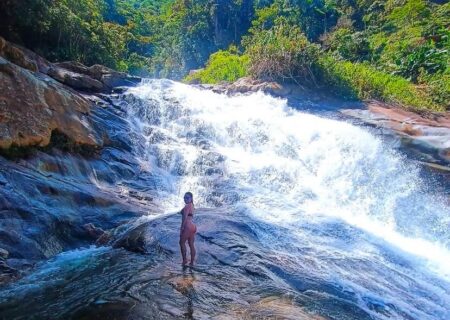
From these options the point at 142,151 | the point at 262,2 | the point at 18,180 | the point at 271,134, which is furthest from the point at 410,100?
the point at 262,2

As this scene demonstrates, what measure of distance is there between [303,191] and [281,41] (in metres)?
11.2

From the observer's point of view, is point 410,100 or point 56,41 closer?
point 56,41

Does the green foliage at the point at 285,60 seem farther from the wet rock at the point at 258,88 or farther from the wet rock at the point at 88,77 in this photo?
the wet rock at the point at 88,77

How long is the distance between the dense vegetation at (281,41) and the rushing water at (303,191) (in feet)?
12.6

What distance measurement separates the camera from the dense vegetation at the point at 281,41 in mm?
18797

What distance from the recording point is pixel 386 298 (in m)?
6.80

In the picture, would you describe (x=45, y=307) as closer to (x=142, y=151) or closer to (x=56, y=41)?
(x=142, y=151)

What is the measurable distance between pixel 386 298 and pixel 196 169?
24.7ft

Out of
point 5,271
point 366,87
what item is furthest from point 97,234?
point 366,87

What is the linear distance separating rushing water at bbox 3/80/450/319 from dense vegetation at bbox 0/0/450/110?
151 inches

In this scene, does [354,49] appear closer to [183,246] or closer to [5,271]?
[183,246]

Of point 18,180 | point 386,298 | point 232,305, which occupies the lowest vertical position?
point 386,298

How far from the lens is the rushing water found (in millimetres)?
7176

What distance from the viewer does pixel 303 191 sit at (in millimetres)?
13188
